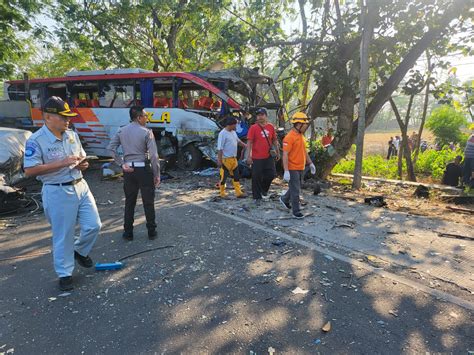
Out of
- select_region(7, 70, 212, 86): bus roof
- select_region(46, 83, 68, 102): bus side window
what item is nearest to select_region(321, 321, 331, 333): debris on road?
select_region(7, 70, 212, 86): bus roof

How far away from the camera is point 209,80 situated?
10180 millimetres

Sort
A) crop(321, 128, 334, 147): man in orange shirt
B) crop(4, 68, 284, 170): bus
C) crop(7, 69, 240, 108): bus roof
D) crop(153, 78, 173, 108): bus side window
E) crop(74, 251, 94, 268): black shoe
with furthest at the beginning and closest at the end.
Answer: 1. crop(321, 128, 334, 147): man in orange shirt
2. crop(153, 78, 173, 108): bus side window
3. crop(4, 68, 284, 170): bus
4. crop(7, 69, 240, 108): bus roof
5. crop(74, 251, 94, 268): black shoe

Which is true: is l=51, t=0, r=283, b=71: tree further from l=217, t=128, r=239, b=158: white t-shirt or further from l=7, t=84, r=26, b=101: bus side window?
l=217, t=128, r=239, b=158: white t-shirt

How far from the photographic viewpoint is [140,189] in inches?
179

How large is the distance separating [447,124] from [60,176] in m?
21.5

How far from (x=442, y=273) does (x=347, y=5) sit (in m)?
8.41

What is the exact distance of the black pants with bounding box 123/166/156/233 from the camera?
4.50 metres

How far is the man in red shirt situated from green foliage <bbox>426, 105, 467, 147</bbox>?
17123 mm

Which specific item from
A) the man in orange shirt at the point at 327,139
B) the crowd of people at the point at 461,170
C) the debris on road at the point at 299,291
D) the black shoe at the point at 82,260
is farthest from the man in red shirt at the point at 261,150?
the man in orange shirt at the point at 327,139

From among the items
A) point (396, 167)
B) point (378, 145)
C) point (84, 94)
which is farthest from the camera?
point (378, 145)

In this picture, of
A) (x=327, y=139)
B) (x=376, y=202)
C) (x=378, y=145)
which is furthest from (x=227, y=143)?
(x=378, y=145)

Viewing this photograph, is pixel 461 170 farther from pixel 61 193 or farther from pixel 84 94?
pixel 84 94

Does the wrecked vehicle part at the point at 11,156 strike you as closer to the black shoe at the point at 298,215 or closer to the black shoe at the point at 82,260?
the black shoe at the point at 82,260

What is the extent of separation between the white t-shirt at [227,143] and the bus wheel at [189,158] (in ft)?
12.6
